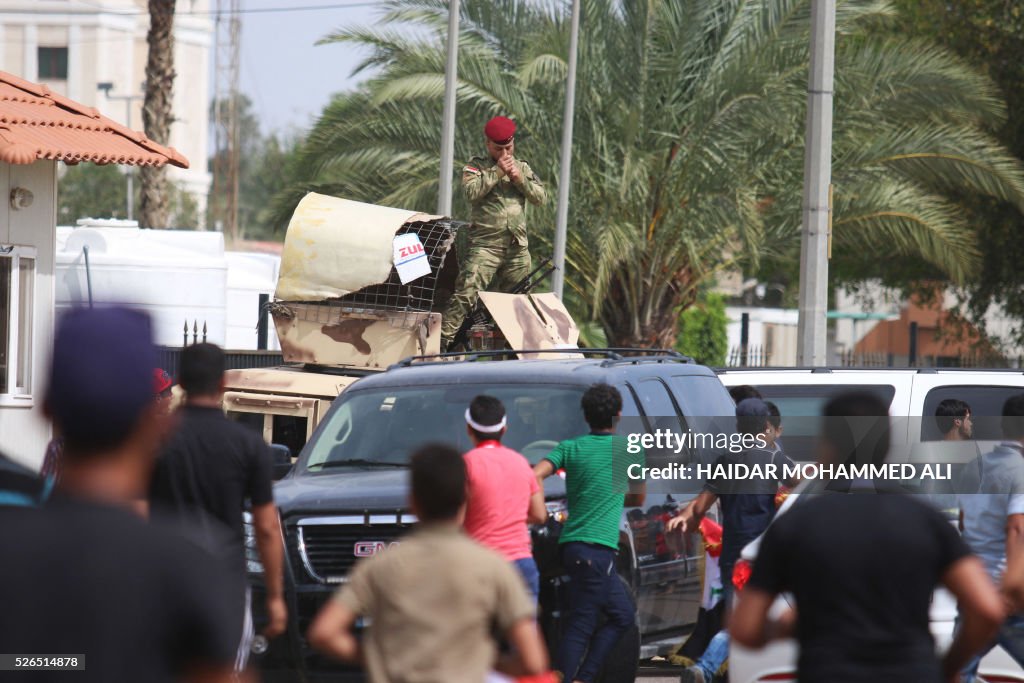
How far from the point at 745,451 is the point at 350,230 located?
4185mm

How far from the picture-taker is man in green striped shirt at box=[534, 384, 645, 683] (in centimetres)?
708

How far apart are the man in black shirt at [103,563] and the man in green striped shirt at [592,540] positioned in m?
4.72

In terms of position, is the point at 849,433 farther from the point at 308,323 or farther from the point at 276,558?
the point at 308,323

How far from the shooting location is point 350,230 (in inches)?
447

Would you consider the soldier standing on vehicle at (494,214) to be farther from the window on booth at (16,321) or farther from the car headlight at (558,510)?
the car headlight at (558,510)

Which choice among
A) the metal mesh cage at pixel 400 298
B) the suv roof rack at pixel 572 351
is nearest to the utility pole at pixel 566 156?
the metal mesh cage at pixel 400 298

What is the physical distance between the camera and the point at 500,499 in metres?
6.56

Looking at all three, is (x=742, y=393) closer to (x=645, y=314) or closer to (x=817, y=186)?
(x=817, y=186)

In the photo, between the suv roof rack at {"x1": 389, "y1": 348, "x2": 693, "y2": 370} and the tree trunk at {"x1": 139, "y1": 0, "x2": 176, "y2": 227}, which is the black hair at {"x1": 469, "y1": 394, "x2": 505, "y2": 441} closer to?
the suv roof rack at {"x1": 389, "y1": 348, "x2": 693, "y2": 370}

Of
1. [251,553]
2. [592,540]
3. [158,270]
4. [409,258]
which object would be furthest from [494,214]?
[158,270]

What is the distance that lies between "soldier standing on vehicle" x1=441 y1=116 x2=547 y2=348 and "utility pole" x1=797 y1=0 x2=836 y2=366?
12.7 ft

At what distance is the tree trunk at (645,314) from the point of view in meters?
22.4

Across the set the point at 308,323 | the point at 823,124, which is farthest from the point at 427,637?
the point at 823,124

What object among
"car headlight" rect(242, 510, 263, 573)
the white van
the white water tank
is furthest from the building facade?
"car headlight" rect(242, 510, 263, 573)
